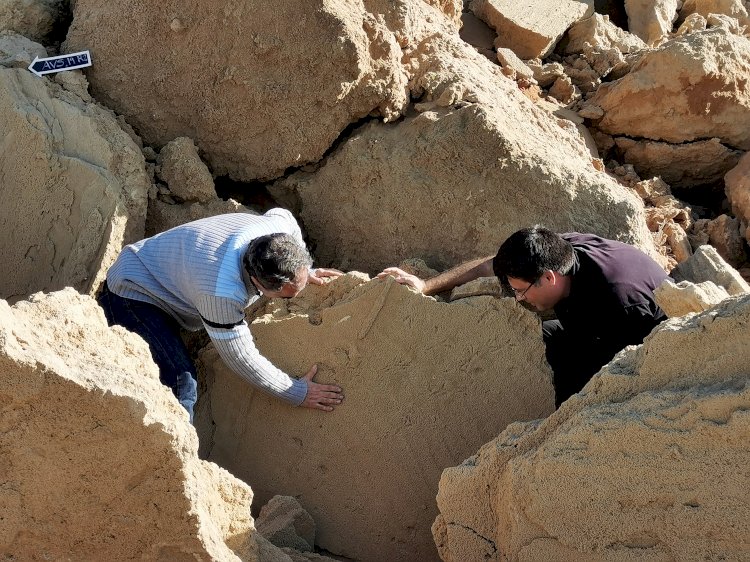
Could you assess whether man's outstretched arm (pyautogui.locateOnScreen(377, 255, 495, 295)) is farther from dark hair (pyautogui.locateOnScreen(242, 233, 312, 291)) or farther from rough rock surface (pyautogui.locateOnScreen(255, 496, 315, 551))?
rough rock surface (pyautogui.locateOnScreen(255, 496, 315, 551))

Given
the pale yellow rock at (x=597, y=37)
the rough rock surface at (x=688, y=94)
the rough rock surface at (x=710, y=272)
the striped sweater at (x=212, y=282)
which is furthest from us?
the pale yellow rock at (x=597, y=37)

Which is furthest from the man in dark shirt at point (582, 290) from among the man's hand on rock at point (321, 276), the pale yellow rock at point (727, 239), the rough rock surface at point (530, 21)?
the rough rock surface at point (530, 21)

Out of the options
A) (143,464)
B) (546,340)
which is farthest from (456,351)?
(143,464)

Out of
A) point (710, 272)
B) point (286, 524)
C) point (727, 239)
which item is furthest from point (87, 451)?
point (727, 239)

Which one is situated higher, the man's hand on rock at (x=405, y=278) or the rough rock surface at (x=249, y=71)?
the rough rock surface at (x=249, y=71)

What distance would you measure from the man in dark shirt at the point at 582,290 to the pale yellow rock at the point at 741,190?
63.4 inches

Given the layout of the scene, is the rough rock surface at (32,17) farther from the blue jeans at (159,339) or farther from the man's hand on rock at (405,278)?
the man's hand on rock at (405,278)

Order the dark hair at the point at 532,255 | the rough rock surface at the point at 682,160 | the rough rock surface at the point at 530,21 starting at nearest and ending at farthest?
1. the dark hair at the point at 532,255
2. the rough rock surface at the point at 682,160
3. the rough rock surface at the point at 530,21

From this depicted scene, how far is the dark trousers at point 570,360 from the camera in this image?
3.37 metres

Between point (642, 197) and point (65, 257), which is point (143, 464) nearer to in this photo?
point (65, 257)

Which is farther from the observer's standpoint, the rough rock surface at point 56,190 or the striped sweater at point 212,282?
the rough rock surface at point 56,190

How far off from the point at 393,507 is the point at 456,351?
2.09ft

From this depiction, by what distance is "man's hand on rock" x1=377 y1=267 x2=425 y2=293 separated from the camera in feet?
11.8

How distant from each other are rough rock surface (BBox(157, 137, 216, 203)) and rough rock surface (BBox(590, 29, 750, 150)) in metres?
2.39
